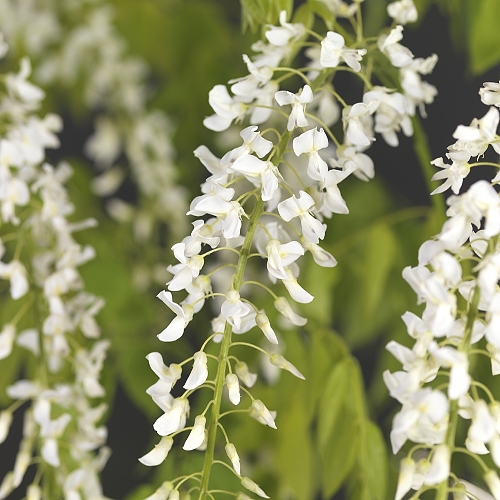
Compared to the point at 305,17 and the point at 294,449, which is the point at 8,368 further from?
the point at 305,17

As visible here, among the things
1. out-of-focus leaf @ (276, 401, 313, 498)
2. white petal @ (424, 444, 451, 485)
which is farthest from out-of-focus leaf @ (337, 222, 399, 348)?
white petal @ (424, 444, 451, 485)

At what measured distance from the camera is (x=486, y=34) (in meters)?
0.53

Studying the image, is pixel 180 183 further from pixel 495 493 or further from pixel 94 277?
pixel 495 493

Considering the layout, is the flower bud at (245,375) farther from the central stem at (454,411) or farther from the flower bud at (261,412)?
the central stem at (454,411)

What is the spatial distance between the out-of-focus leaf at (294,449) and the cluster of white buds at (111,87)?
36 centimetres

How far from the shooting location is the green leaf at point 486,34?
525mm

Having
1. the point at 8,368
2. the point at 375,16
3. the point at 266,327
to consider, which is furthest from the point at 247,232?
the point at 375,16

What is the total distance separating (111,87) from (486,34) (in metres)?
0.54

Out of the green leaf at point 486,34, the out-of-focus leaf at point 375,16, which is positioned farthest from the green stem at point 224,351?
the out-of-focus leaf at point 375,16

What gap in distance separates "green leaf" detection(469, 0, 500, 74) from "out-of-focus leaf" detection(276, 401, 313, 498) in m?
0.34

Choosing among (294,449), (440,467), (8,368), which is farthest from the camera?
(8,368)

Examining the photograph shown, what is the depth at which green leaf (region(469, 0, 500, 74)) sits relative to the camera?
1.72 ft

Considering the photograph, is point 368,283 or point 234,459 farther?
point 368,283

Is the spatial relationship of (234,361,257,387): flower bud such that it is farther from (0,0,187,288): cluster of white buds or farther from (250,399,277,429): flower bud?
(0,0,187,288): cluster of white buds
